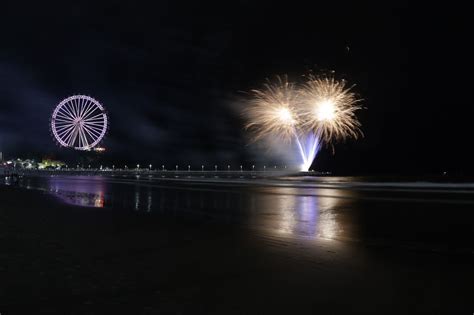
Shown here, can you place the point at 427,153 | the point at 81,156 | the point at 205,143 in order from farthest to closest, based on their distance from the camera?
the point at 205,143 < the point at 81,156 < the point at 427,153

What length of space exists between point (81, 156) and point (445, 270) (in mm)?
150739

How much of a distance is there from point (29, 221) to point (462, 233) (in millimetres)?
11859

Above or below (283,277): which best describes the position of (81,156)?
above

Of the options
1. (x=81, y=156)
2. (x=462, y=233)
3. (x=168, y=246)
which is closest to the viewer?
(x=168, y=246)

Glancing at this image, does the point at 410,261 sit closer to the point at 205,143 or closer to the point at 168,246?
the point at 168,246

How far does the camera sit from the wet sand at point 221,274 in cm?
→ 550

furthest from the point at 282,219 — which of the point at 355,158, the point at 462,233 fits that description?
the point at 355,158

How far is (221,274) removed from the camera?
698cm

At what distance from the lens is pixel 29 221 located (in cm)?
1315

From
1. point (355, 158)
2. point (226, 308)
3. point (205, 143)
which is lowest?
point (226, 308)

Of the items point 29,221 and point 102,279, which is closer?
point 102,279

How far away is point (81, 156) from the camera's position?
484 feet

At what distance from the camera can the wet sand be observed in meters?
5.50

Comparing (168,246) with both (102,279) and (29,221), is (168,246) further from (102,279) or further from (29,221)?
(29,221)
